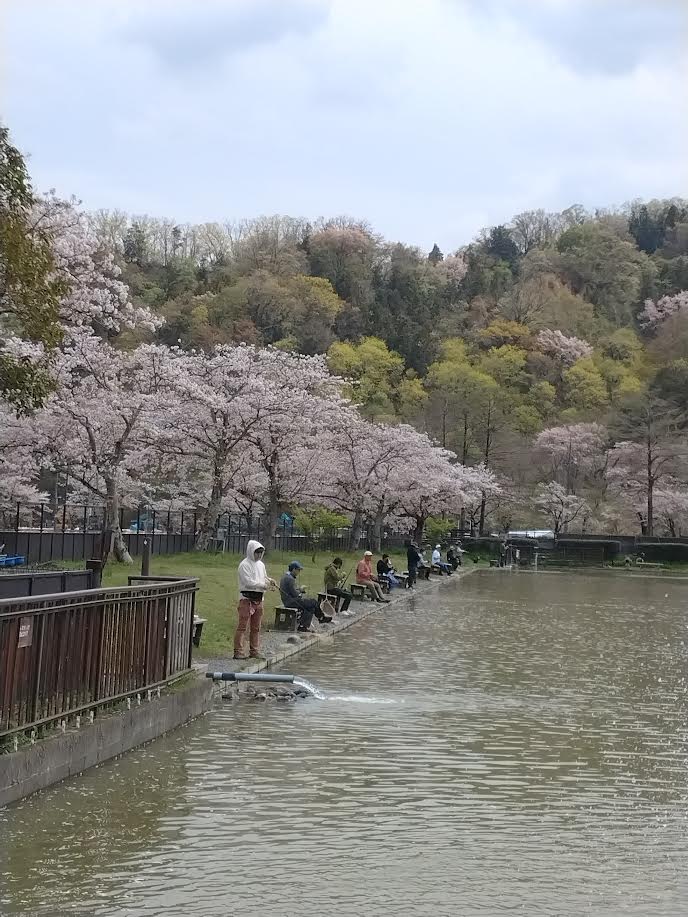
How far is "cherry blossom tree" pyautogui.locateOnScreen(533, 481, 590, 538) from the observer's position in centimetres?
8338

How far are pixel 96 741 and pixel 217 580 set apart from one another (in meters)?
21.4

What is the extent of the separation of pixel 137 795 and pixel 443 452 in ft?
188

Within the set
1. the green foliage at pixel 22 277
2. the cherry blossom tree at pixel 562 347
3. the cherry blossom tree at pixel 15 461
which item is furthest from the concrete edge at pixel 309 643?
the cherry blossom tree at pixel 562 347

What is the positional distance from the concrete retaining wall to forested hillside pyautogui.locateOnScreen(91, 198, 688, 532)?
68250mm

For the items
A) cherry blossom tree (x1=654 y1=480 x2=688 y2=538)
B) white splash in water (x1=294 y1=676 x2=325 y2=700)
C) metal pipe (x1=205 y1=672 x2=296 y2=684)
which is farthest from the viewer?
cherry blossom tree (x1=654 y1=480 x2=688 y2=538)

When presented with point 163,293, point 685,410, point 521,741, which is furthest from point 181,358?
point 163,293

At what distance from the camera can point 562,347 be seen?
110 m

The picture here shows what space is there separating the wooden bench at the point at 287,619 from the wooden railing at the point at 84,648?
8393 mm

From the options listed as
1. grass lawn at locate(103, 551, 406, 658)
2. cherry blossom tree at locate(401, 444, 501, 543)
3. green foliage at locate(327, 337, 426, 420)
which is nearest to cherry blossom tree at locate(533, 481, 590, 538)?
cherry blossom tree at locate(401, 444, 501, 543)

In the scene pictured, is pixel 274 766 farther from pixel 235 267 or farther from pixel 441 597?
pixel 235 267

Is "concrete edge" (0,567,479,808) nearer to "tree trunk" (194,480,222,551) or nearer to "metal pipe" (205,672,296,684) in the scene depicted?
"metal pipe" (205,672,296,684)

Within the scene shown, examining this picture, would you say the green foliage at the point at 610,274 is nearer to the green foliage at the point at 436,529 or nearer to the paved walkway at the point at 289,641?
the green foliage at the point at 436,529

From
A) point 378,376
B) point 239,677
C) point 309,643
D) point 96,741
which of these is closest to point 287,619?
point 309,643

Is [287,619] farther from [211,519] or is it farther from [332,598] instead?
[211,519]
